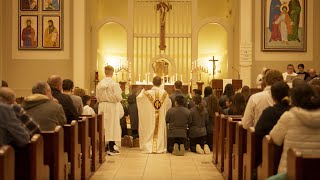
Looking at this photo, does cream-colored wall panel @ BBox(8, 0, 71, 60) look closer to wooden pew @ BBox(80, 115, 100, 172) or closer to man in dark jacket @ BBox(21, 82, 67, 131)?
wooden pew @ BBox(80, 115, 100, 172)

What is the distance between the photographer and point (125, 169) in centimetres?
1053

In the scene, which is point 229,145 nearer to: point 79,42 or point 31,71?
point 79,42

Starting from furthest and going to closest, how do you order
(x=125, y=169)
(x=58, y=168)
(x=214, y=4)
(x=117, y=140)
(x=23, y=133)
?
(x=214, y=4), (x=117, y=140), (x=125, y=169), (x=58, y=168), (x=23, y=133)

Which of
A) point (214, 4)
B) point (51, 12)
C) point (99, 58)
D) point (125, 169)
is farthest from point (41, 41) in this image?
point (125, 169)

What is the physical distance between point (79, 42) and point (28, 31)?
5.84 ft

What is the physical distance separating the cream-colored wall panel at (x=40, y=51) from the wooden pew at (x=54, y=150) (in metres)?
12.8

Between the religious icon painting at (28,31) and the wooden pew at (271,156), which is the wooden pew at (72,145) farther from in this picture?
the religious icon painting at (28,31)

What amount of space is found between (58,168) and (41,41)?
13205 mm

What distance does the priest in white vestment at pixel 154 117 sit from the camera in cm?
1280

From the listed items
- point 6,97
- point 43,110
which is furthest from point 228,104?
point 6,97

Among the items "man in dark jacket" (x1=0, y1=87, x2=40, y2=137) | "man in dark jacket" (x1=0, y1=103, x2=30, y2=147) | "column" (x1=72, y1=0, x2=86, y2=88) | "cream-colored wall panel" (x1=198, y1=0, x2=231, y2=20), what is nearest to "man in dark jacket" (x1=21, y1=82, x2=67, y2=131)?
"man in dark jacket" (x1=0, y1=87, x2=40, y2=137)

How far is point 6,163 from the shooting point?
16.9ft

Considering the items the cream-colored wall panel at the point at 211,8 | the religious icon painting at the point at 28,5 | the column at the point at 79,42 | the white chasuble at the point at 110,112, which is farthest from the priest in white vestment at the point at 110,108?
the cream-colored wall panel at the point at 211,8

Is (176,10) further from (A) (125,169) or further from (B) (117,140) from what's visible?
(A) (125,169)
